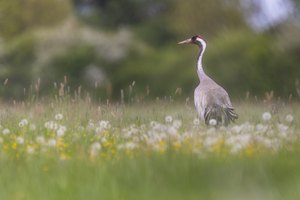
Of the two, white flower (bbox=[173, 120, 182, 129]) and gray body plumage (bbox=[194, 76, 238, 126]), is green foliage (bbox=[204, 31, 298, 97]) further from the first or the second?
white flower (bbox=[173, 120, 182, 129])

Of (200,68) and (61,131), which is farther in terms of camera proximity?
(200,68)

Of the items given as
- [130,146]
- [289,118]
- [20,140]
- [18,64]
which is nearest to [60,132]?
[20,140]

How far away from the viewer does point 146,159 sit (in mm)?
6688

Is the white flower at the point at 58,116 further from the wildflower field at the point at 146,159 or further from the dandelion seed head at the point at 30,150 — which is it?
the dandelion seed head at the point at 30,150

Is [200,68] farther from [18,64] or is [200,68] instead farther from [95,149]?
[18,64]

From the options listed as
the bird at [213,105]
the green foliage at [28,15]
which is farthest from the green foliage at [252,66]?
the bird at [213,105]

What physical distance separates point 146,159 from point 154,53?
2588 centimetres

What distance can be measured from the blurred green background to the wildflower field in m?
14.3

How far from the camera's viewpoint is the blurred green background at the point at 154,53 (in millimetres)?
26578

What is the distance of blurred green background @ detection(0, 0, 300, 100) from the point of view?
26.6 meters

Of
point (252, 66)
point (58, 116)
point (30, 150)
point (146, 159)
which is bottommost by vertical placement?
point (146, 159)

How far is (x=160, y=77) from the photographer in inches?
1154

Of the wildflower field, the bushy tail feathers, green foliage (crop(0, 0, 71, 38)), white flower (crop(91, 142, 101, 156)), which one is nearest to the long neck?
the bushy tail feathers

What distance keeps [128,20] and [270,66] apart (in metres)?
21.9
